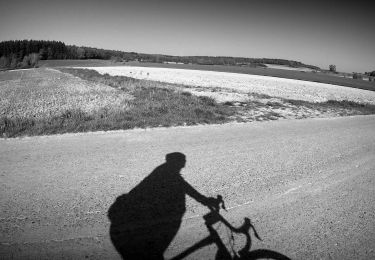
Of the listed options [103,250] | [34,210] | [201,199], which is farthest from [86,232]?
[201,199]

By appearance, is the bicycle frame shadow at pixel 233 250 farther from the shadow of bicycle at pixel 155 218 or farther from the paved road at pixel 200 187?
the paved road at pixel 200 187

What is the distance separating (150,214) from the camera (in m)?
4.68

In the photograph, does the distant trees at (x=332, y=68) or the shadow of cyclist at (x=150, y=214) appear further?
the distant trees at (x=332, y=68)

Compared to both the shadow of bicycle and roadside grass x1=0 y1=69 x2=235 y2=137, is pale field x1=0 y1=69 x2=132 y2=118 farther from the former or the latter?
the shadow of bicycle

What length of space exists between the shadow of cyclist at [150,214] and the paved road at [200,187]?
16 cm

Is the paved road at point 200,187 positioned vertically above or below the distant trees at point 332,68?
below

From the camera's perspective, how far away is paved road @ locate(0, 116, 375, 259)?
411 cm

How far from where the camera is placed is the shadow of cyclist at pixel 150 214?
3.92m

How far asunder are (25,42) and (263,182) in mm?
176059

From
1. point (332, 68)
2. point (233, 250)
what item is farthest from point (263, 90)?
point (332, 68)

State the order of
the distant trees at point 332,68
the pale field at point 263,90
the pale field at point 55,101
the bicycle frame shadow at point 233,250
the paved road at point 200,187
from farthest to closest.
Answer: the distant trees at point 332,68 → the pale field at point 263,90 → the pale field at point 55,101 → the paved road at point 200,187 → the bicycle frame shadow at point 233,250

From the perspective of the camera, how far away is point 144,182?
590 centimetres

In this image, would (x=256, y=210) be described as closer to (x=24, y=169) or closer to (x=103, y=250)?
(x=103, y=250)

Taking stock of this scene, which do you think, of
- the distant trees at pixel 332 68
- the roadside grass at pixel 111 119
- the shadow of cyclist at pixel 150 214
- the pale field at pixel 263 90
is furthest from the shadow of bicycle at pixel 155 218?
the distant trees at pixel 332 68
